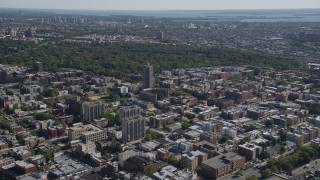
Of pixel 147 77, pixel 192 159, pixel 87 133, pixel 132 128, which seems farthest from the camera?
pixel 147 77

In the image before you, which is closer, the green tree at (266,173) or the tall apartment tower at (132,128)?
the green tree at (266,173)

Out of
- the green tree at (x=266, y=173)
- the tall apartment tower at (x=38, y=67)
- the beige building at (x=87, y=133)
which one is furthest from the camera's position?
Answer: the tall apartment tower at (x=38, y=67)

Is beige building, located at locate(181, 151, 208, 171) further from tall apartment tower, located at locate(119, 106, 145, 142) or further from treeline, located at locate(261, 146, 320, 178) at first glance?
tall apartment tower, located at locate(119, 106, 145, 142)

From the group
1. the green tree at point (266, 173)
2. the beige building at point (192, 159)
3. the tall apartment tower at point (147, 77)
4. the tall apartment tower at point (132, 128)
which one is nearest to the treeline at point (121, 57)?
the tall apartment tower at point (147, 77)

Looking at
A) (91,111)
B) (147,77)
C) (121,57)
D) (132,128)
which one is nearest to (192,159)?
(132,128)

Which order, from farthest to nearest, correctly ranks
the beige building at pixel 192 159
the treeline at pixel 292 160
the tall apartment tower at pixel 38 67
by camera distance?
the tall apartment tower at pixel 38 67 < the beige building at pixel 192 159 < the treeline at pixel 292 160

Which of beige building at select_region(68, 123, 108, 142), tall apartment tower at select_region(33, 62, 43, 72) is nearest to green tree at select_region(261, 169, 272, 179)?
beige building at select_region(68, 123, 108, 142)

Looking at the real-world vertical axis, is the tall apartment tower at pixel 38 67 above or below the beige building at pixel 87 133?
above

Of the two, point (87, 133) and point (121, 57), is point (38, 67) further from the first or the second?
point (87, 133)

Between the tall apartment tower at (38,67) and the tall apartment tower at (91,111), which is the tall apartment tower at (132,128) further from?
the tall apartment tower at (38,67)
